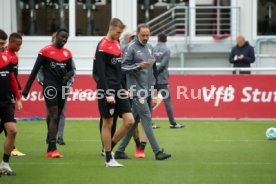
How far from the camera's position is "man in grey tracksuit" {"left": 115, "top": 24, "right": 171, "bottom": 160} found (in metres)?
13.4

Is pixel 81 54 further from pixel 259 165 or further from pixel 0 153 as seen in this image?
pixel 259 165

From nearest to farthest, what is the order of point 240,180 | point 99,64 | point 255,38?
point 240,180
point 99,64
point 255,38

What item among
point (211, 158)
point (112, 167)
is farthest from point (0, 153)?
point (211, 158)

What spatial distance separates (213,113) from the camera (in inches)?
847

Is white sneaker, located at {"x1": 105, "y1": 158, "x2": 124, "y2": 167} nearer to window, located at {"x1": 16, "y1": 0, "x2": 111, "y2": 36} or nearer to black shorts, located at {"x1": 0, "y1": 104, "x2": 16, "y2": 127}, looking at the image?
black shorts, located at {"x1": 0, "y1": 104, "x2": 16, "y2": 127}

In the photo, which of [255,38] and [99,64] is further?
[255,38]

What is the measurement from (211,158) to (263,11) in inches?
616

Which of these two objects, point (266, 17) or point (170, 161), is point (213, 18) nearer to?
point (266, 17)

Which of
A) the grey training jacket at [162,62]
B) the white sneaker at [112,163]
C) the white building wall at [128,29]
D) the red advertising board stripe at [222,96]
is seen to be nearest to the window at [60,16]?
the white building wall at [128,29]

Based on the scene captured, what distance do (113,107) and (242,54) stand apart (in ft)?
40.8

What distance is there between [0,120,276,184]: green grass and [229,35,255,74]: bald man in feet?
17.8

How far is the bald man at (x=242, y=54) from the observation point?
80.2ft

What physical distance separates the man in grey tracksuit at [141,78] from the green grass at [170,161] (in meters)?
0.50

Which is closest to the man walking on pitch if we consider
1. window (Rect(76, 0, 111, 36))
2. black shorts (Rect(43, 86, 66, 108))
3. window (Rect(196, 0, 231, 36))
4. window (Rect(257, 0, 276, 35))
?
black shorts (Rect(43, 86, 66, 108))
